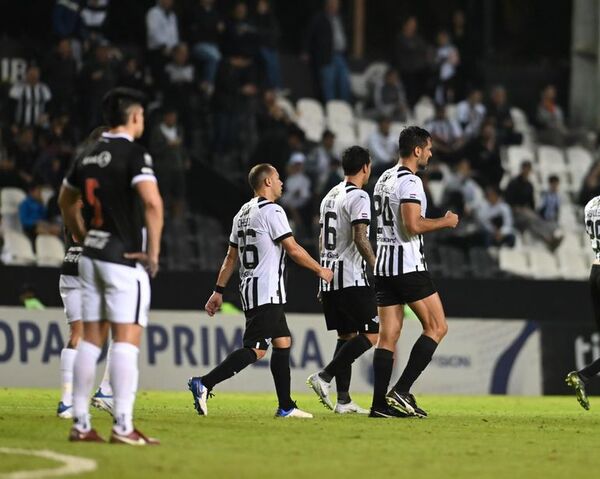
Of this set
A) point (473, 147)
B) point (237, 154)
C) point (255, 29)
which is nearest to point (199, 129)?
point (237, 154)

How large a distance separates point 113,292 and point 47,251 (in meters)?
11.3

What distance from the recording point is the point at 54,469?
7.50m

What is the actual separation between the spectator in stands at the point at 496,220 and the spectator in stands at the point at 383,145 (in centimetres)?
164

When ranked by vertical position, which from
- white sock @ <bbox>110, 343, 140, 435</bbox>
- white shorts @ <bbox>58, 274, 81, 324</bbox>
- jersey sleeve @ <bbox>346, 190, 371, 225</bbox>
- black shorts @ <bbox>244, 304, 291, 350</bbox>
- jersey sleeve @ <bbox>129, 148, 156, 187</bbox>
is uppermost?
jersey sleeve @ <bbox>346, 190, 371, 225</bbox>

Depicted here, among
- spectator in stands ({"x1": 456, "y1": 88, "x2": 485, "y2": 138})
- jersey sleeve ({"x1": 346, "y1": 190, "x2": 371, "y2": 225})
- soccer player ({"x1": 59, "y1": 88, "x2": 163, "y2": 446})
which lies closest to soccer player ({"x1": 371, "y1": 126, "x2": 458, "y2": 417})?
jersey sleeve ({"x1": 346, "y1": 190, "x2": 371, "y2": 225})

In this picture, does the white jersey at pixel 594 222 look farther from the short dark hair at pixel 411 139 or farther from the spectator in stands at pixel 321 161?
the spectator in stands at pixel 321 161

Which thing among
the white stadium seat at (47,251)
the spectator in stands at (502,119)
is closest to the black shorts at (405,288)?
the white stadium seat at (47,251)

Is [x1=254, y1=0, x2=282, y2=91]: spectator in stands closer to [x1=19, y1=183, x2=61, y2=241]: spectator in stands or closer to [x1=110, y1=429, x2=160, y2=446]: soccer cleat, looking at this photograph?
[x1=19, y1=183, x2=61, y2=241]: spectator in stands

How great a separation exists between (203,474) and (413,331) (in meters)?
11.2

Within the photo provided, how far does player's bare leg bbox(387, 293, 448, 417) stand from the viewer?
38.5 feet

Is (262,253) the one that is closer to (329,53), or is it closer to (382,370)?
(382,370)

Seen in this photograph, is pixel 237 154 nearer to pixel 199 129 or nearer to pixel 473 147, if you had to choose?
pixel 199 129

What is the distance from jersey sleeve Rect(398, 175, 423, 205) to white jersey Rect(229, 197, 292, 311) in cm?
98

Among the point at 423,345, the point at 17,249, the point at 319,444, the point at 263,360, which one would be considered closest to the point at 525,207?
the point at 263,360
